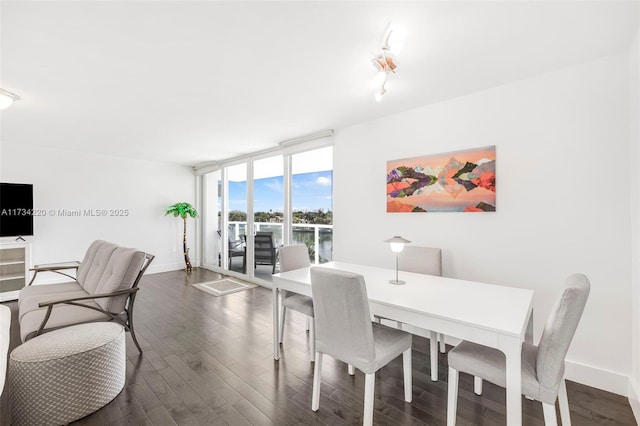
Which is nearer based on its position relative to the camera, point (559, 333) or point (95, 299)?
point (559, 333)

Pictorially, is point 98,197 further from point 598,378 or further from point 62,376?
point 598,378

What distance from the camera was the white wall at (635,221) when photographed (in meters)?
1.81

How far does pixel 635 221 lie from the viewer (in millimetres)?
1882

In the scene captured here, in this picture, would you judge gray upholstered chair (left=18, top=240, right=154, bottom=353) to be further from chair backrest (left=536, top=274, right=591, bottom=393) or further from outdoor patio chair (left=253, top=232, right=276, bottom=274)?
chair backrest (left=536, top=274, right=591, bottom=393)

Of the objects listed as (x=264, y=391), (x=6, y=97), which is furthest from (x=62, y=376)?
(x=6, y=97)

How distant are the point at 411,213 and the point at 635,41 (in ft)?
6.41

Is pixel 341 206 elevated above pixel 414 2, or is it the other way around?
pixel 414 2

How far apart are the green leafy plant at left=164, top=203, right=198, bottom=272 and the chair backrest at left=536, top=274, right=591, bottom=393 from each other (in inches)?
242

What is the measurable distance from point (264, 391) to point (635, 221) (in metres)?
2.82

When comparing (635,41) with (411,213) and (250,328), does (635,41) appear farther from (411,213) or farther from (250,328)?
(250,328)

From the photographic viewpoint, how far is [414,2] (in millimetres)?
1504

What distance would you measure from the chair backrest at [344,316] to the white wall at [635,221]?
181 cm

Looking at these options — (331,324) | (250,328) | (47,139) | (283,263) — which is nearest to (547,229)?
(331,324)

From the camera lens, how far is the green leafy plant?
5.93 m
